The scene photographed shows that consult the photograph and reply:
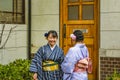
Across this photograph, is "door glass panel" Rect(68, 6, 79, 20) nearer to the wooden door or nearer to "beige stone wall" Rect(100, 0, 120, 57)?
the wooden door

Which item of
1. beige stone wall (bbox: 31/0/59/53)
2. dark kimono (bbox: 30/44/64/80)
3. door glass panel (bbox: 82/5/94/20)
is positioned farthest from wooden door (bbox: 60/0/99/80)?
dark kimono (bbox: 30/44/64/80)

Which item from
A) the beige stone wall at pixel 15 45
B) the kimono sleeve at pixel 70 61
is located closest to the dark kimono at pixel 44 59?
the kimono sleeve at pixel 70 61

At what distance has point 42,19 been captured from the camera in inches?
480

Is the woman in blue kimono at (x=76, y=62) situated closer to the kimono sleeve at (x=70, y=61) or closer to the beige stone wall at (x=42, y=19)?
the kimono sleeve at (x=70, y=61)

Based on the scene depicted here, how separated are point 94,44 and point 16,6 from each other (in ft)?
8.45

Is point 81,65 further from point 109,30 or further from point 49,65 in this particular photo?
point 109,30

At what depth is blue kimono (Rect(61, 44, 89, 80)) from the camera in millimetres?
7223

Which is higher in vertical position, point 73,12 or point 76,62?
point 73,12

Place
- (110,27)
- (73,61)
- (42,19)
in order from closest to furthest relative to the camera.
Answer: (73,61), (110,27), (42,19)

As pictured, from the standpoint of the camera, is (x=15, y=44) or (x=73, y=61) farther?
(x=15, y=44)

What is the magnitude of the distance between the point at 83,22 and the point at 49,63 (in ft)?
13.6

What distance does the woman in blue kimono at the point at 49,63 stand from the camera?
25.4ft

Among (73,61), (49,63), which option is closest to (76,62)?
(73,61)

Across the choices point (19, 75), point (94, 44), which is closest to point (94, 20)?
point (94, 44)
